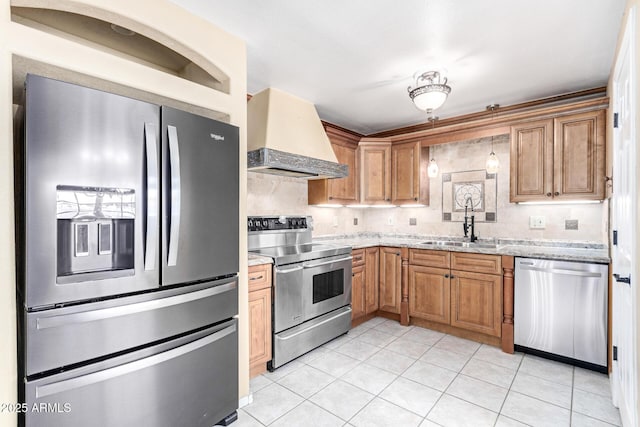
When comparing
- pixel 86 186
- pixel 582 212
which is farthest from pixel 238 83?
pixel 582 212

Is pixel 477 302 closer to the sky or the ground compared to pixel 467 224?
closer to the ground

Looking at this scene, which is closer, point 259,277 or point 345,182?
point 259,277

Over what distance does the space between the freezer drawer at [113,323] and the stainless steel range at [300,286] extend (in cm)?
85

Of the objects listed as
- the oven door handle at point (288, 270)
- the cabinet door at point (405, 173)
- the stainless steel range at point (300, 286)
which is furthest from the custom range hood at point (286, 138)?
the cabinet door at point (405, 173)

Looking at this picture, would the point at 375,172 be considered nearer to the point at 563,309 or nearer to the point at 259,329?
the point at 563,309

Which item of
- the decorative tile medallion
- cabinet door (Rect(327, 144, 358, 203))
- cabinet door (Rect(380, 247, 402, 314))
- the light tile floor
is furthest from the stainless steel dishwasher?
cabinet door (Rect(327, 144, 358, 203))

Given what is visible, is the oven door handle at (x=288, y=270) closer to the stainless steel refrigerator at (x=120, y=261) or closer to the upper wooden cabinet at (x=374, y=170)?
the stainless steel refrigerator at (x=120, y=261)

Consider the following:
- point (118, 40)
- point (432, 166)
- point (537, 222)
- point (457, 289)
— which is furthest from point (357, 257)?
point (118, 40)

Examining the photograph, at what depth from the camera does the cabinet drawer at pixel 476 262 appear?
3.02m

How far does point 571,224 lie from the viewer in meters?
3.18

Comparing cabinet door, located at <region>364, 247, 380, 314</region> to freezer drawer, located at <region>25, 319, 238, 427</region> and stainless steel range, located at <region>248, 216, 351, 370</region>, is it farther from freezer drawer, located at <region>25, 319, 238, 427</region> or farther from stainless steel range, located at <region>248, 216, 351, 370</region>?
freezer drawer, located at <region>25, 319, 238, 427</region>

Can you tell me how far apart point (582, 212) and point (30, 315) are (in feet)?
13.9

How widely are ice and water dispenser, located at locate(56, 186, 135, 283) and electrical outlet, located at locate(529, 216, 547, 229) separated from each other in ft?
12.2

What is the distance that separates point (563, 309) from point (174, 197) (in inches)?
125
